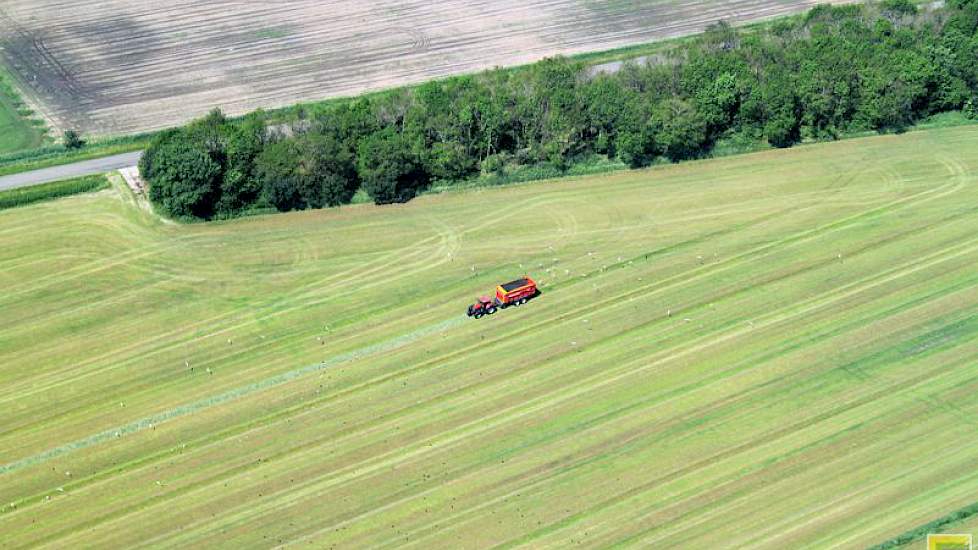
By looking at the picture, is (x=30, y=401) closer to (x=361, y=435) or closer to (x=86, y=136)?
(x=361, y=435)

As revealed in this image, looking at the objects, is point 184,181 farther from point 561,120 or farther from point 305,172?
point 561,120

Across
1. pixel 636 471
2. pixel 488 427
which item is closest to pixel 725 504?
pixel 636 471

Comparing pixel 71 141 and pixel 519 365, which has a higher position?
pixel 71 141

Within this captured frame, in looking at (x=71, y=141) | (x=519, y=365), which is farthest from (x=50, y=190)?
(x=519, y=365)

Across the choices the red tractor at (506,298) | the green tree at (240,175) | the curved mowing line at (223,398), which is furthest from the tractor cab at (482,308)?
the green tree at (240,175)

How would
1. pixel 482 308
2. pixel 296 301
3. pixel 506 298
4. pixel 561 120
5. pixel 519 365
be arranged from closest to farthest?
pixel 519 365
pixel 482 308
pixel 506 298
pixel 296 301
pixel 561 120

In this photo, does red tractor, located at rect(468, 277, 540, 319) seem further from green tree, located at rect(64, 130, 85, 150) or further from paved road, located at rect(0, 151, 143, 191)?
green tree, located at rect(64, 130, 85, 150)
